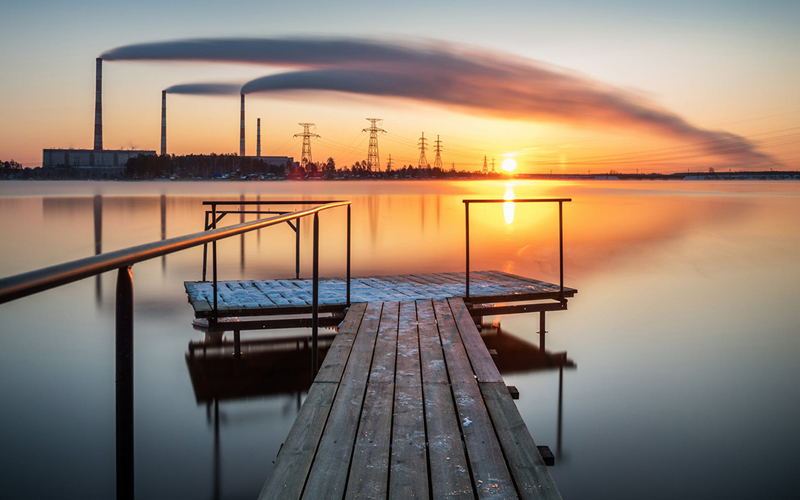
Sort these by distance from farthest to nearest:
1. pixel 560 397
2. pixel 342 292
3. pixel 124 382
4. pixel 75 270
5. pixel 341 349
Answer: pixel 342 292 < pixel 560 397 < pixel 341 349 < pixel 124 382 < pixel 75 270

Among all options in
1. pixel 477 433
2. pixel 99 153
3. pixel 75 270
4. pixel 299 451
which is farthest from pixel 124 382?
pixel 99 153

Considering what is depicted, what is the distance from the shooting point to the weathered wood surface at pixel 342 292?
21.5 ft

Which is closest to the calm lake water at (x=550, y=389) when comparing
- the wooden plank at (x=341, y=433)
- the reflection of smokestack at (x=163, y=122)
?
the wooden plank at (x=341, y=433)

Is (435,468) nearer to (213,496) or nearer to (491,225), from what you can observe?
(213,496)

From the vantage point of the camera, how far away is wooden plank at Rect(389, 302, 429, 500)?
94.6 inches

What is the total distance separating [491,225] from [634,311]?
1863 cm

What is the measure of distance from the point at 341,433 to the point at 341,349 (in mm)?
1616

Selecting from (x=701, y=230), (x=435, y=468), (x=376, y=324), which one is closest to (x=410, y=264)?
(x=376, y=324)

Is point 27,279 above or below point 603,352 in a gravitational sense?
above

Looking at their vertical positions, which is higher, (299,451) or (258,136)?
(258,136)

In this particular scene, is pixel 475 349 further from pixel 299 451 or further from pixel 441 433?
pixel 299 451

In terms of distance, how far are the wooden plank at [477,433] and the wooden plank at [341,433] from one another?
517 mm

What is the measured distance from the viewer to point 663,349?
7.86 m

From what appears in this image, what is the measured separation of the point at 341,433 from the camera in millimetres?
2920
